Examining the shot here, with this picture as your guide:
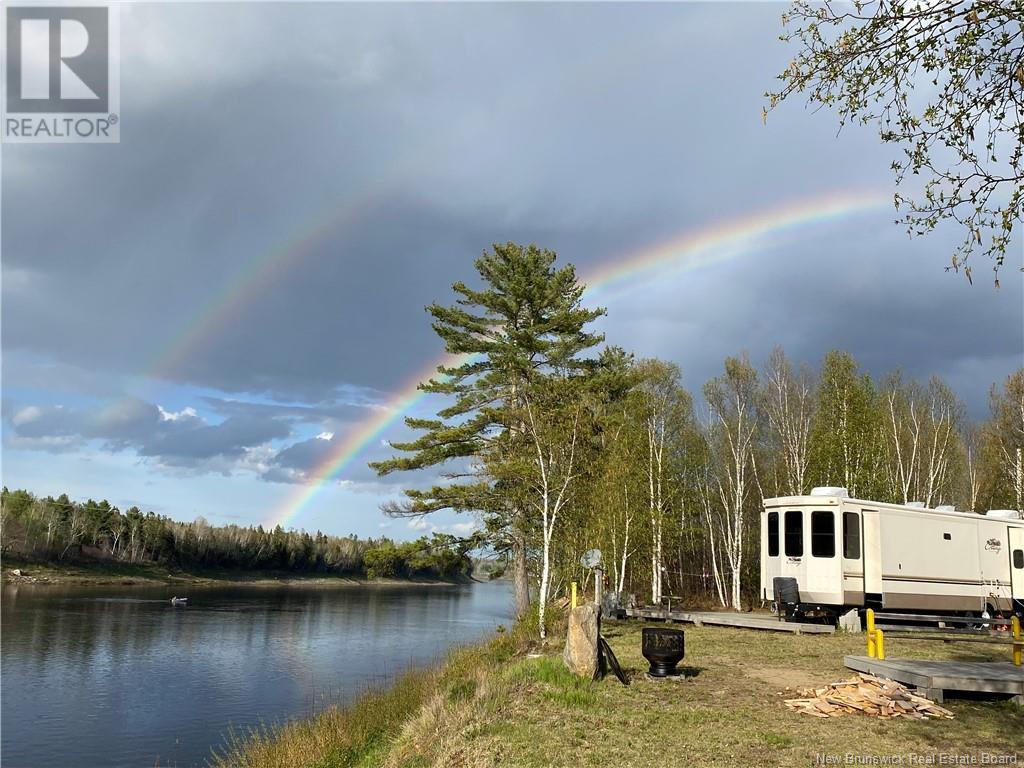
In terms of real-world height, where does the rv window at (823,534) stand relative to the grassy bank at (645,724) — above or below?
above

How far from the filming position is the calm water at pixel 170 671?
18.1 meters

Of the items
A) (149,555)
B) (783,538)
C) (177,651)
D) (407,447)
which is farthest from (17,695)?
(149,555)

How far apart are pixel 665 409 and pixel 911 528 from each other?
41.0ft

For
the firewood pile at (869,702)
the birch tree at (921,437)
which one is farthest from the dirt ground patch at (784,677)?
the birch tree at (921,437)

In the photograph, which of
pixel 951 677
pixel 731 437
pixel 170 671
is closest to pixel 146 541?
pixel 170 671

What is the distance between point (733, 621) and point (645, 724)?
37.5ft

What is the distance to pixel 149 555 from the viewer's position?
3971 inches

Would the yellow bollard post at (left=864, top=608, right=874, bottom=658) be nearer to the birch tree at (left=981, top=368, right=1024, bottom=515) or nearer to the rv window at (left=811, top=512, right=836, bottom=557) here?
the rv window at (left=811, top=512, right=836, bottom=557)

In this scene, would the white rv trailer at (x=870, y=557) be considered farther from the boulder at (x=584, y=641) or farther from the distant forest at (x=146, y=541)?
the distant forest at (x=146, y=541)

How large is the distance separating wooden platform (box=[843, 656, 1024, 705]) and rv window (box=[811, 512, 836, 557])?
25.1ft

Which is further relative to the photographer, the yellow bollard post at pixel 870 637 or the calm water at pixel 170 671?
the calm water at pixel 170 671

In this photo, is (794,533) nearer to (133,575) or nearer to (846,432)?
(846,432)

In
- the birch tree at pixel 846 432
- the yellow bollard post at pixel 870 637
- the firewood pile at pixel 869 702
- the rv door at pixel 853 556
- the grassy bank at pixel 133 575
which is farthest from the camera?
the grassy bank at pixel 133 575

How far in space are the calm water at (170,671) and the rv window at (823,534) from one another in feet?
44.5
